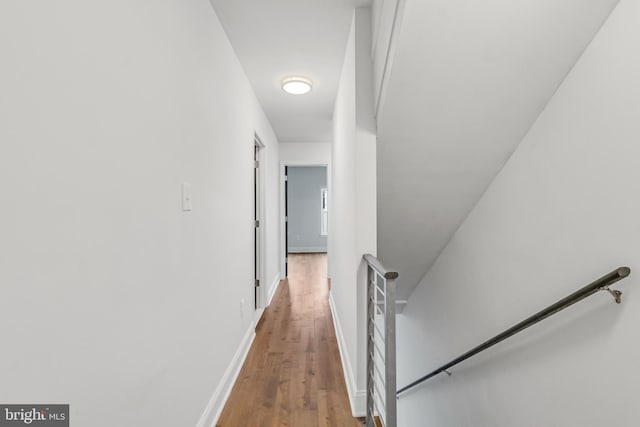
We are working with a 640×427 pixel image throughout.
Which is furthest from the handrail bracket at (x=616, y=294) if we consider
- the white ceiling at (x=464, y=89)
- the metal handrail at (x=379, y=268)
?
the white ceiling at (x=464, y=89)

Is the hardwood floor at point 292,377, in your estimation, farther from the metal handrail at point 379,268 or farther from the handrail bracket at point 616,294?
the handrail bracket at point 616,294

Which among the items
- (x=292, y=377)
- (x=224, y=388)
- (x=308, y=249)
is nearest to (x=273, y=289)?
(x=292, y=377)

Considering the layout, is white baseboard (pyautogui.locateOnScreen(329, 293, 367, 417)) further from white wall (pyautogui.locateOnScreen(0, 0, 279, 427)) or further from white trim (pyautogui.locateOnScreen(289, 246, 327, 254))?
white trim (pyautogui.locateOnScreen(289, 246, 327, 254))

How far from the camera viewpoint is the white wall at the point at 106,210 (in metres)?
0.62

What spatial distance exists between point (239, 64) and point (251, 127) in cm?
61

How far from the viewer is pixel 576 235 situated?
4.38 ft

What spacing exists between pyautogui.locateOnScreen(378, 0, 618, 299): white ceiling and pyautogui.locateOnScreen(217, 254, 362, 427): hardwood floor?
1.34 m

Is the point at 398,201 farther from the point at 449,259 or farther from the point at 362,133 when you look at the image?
the point at 449,259

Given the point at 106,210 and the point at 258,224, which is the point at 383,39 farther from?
the point at 258,224

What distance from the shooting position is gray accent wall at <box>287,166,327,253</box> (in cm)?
856

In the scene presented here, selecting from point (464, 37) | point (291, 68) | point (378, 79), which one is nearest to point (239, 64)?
point (291, 68)

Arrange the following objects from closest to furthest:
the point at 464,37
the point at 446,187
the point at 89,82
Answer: the point at 89,82 < the point at 464,37 < the point at 446,187

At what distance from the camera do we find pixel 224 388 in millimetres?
1960

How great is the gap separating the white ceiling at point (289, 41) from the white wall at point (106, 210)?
1.13 feet
